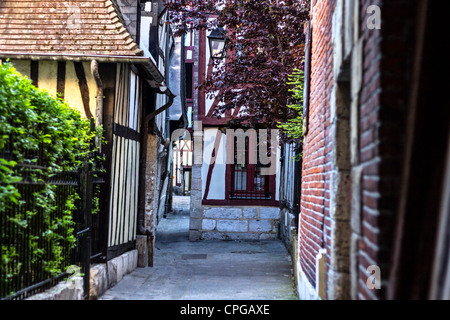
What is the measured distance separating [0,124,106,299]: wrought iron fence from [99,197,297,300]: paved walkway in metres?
1.02

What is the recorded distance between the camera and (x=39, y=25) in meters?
7.31

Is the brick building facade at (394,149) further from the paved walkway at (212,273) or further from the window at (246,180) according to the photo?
the window at (246,180)

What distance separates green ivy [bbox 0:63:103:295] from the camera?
341cm

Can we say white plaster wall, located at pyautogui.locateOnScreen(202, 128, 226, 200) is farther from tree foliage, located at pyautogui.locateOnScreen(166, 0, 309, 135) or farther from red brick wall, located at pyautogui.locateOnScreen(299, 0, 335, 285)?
red brick wall, located at pyautogui.locateOnScreen(299, 0, 335, 285)

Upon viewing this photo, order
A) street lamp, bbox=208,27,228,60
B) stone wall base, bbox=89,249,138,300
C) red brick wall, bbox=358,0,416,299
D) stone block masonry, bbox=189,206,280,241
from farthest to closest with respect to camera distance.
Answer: stone block masonry, bbox=189,206,280,241 < street lamp, bbox=208,27,228,60 < stone wall base, bbox=89,249,138,300 < red brick wall, bbox=358,0,416,299

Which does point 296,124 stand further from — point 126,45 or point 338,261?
point 338,261

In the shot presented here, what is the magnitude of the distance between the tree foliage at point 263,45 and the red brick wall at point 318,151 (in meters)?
2.95

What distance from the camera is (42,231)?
4270 mm

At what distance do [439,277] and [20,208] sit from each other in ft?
10.1

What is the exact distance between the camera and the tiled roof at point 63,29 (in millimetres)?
6898

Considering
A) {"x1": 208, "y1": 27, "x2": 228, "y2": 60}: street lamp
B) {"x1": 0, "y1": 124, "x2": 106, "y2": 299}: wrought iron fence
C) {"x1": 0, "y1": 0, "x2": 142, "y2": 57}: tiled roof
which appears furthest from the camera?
{"x1": 208, "y1": 27, "x2": 228, "y2": 60}: street lamp


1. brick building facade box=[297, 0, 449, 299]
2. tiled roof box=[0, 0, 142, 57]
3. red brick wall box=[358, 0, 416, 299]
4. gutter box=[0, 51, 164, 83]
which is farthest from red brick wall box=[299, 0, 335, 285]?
tiled roof box=[0, 0, 142, 57]

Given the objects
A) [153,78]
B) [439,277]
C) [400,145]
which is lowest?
[439,277]

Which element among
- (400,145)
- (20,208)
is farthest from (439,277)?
(20,208)
